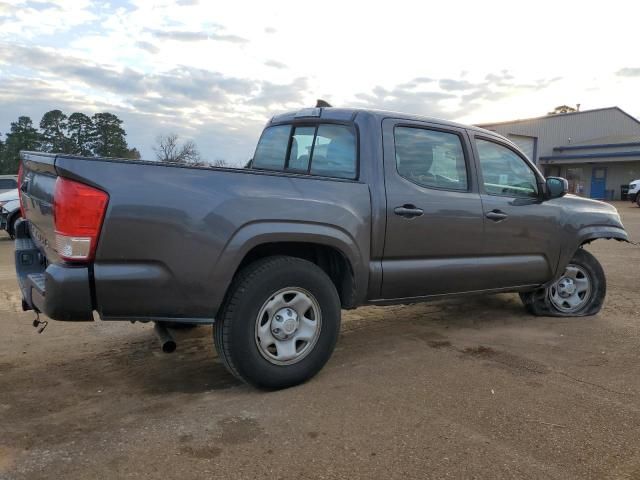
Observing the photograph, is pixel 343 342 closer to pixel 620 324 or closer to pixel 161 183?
pixel 161 183

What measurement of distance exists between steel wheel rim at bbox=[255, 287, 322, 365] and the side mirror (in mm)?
2846

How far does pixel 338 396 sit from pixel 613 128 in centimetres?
4947

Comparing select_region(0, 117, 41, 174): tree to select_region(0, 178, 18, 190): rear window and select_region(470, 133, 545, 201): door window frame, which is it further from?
select_region(470, 133, 545, 201): door window frame

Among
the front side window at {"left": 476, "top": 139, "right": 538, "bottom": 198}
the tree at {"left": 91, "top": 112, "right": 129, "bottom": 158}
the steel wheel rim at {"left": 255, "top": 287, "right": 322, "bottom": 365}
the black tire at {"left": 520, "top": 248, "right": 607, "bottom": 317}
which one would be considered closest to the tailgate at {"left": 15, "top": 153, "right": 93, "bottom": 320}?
the steel wheel rim at {"left": 255, "top": 287, "right": 322, "bottom": 365}

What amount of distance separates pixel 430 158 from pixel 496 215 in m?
0.82

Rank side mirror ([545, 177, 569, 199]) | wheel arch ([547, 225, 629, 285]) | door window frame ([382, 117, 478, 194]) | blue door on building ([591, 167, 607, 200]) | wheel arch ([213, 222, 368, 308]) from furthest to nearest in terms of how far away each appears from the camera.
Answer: blue door on building ([591, 167, 607, 200]), wheel arch ([547, 225, 629, 285]), side mirror ([545, 177, 569, 199]), door window frame ([382, 117, 478, 194]), wheel arch ([213, 222, 368, 308])

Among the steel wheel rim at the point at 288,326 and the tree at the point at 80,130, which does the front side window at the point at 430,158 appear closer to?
the steel wheel rim at the point at 288,326

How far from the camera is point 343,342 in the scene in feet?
16.1

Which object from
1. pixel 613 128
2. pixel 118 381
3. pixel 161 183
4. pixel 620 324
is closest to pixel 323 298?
pixel 161 183

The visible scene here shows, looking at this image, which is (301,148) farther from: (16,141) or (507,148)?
(16,141)

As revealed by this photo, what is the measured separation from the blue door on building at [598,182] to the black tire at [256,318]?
39.8m

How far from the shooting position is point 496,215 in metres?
4.81

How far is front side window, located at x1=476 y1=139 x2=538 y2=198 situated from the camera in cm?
494

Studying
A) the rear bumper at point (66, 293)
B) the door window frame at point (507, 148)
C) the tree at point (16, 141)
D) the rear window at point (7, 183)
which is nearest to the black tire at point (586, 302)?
the door window frame at point (507, 148)
